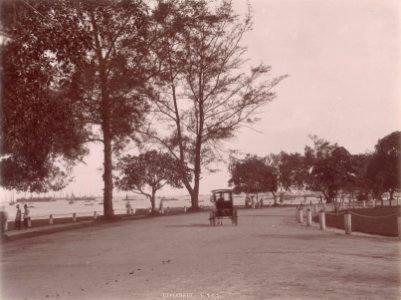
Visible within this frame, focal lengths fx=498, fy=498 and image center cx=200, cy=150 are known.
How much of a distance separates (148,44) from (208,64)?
1143 cm

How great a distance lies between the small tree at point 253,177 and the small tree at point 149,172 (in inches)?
869

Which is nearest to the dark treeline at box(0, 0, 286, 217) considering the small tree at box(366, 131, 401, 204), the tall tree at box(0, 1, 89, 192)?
the tall tree at box(0, 1, 89, 192)

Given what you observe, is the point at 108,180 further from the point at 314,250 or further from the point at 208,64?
the point at 314,250

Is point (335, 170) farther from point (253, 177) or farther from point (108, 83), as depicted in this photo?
point (253, 177)

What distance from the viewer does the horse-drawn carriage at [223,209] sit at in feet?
81.4

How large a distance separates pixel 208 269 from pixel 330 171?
27791 millimetres

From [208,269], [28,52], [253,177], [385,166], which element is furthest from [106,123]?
[253,177]

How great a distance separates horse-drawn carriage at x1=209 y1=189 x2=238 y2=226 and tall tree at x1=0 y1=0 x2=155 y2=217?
6.30 m

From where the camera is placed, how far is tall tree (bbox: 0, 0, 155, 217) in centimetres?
1048

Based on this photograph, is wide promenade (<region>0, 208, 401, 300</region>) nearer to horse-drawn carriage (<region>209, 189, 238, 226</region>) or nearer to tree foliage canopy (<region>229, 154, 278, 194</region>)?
horse-drawn carriage (<region>209, 189, 238, 226</region>)

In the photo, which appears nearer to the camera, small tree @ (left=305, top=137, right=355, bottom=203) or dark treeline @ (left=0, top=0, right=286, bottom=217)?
dark treeline @ (left=0, top=0, right=286, bottom=217)

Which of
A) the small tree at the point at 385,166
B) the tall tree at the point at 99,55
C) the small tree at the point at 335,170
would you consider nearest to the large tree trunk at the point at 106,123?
the tall tree at the point at 99,55

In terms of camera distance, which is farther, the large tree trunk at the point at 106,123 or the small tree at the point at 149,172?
the small tree at the point at 149,172

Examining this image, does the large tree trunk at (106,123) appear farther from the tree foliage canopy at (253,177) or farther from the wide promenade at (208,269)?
the tree foliage canopy at (253,177)
